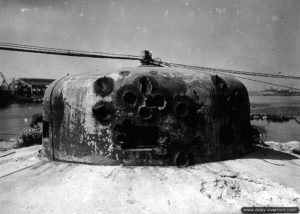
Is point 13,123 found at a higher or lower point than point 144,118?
lower

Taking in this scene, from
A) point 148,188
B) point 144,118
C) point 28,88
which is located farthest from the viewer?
point 28,88

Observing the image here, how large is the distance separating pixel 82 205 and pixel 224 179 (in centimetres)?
317

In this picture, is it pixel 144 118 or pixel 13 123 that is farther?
pixel 13 123

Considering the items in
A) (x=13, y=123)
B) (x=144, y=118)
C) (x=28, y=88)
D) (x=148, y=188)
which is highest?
(x=28, y=88)

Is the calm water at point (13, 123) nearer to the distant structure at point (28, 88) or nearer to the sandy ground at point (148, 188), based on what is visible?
the sandy ground at point (148, 188)

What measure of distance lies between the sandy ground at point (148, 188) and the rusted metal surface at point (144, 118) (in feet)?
1.11

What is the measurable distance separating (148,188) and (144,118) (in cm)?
167

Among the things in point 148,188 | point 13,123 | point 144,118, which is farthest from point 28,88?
point 148,188

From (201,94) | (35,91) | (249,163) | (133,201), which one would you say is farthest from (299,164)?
(35,91)

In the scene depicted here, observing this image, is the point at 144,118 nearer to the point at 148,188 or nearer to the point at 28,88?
the point at 148,188

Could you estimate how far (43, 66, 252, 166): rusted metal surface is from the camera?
6.28 meters

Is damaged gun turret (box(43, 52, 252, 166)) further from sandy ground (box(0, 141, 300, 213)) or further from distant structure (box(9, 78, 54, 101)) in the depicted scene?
distant structure (box(9, 78, 54, 101))

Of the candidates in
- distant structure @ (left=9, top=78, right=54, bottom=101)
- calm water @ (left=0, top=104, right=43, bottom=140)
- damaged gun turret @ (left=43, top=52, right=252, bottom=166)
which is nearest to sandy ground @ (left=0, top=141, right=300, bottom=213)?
damaged gun turret @ (left=43, top=52, right=252, bottom=166)

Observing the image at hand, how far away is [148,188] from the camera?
5477mm
